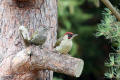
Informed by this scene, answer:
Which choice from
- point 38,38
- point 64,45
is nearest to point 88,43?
point 64,45

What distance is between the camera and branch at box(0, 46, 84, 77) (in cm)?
332

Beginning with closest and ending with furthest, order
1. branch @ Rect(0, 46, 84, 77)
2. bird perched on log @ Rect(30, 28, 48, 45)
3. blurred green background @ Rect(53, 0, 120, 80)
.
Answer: branch @ Rect(0, 46, 84, 77) → bird perched on log @ Rect(30, 28, 48, 45) → blurred green background @ Rect(53, 0, 120, 80)

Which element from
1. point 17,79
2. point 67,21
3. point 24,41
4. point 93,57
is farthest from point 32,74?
point 93,57

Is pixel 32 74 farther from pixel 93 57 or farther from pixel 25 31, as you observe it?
pixel 93 57

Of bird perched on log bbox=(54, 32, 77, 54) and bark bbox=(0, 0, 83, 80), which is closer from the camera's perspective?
bark bbox=(0, 0, 83, 80)

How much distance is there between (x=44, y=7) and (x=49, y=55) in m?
0.78

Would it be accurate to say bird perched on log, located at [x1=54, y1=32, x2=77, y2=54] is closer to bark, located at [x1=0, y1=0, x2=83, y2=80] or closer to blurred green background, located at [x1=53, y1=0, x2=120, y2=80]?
bark, located at [x1=0, y1=0, x2=83, y2=80]

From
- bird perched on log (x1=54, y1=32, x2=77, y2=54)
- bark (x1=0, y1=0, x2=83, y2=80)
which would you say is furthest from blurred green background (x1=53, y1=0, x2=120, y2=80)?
bird perched on log (x1=54, y1=32, x2=77, y2=54)

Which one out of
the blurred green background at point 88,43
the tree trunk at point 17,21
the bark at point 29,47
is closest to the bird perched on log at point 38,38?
the bark at point 29,47

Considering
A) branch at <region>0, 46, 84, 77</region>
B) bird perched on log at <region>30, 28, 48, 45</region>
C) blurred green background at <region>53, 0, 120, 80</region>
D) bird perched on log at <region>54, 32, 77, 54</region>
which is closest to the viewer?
branch at <region>0, 46, 84, 77</region>

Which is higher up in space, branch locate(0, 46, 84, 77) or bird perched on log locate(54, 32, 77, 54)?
bird perched on log locate(54, 32, 77, 54)

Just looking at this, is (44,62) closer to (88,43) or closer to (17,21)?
(17,21)

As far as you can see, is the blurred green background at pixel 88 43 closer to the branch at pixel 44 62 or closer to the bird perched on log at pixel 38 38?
the bird perched on log at pixel 38 38

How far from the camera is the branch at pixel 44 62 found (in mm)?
3316
